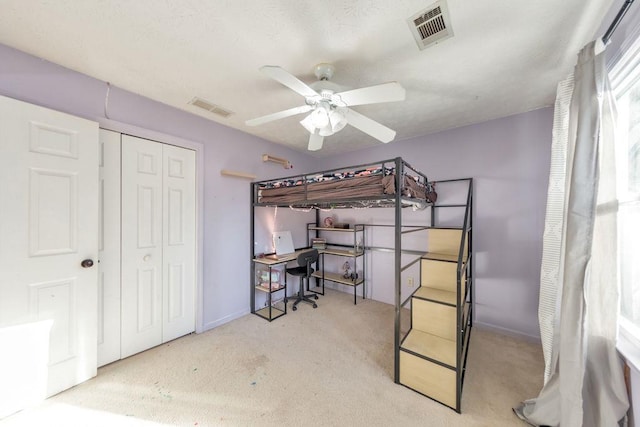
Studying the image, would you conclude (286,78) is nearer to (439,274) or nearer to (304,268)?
(439,274)

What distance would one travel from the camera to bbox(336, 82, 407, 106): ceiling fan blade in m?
1.24

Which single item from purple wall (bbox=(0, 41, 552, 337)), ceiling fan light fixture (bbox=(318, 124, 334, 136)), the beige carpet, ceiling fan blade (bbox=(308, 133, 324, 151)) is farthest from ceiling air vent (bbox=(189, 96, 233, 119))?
the beige carpet

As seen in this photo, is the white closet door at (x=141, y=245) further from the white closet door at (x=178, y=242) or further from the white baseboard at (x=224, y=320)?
the white baseboard at (x=224, y=320)

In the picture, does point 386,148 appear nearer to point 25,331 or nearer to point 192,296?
point 192,296

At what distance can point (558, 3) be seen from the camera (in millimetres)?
1140

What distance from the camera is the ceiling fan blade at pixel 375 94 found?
124cm

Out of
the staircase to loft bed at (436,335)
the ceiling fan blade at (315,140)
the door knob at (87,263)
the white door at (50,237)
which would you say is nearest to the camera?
the white door at (50,237)

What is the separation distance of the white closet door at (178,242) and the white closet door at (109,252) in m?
0.37

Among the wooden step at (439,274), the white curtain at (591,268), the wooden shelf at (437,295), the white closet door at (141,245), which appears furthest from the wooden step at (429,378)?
the white closet door at (141,245)

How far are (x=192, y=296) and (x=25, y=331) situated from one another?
3.77ft

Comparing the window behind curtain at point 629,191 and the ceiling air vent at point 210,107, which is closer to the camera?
the window behind curtain at point 629,191

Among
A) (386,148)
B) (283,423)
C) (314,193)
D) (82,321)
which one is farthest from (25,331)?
(386,148)

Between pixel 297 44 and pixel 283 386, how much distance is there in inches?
98.0

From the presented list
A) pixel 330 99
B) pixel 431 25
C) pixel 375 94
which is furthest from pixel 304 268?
pixel 431 25
